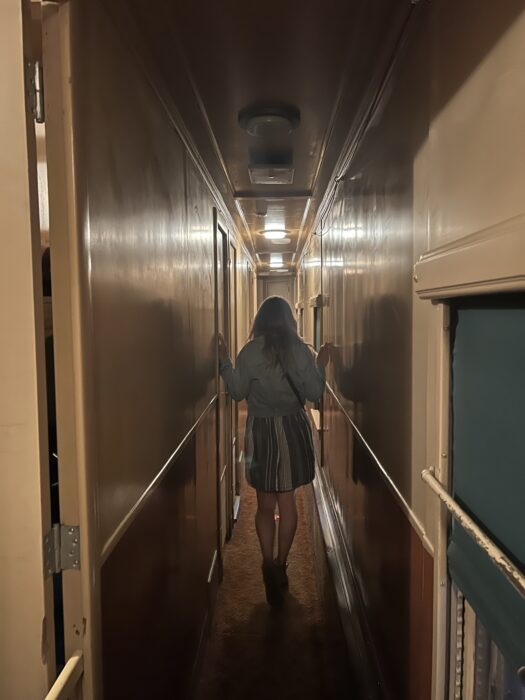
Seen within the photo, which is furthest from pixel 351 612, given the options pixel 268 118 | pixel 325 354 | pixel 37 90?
pixel 37 90

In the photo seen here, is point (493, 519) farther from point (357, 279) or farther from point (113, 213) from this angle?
point (357, 279)

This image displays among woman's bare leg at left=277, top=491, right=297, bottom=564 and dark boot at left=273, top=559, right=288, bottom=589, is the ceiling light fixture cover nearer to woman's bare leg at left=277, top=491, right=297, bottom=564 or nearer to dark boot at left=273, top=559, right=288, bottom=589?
woman's bare leg at left=277, top=491, right=297, bottom=564

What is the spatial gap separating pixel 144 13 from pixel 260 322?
1.86 meters

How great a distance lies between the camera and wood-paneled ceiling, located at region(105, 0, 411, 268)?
136cm

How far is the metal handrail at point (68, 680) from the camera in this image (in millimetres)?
899

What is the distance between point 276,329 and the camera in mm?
2969

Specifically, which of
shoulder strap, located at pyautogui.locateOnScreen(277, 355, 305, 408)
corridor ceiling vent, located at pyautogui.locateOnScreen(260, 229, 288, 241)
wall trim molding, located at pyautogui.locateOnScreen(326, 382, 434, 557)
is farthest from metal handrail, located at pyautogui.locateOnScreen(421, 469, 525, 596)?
corridor ceiling vent, located at pyautogui.locateOnScreen(260, 229, 288, 241)

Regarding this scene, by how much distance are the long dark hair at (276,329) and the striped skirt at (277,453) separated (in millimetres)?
361

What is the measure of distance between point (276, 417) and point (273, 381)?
0.21 meters

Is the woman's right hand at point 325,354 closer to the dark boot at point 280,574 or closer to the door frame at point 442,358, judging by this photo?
the dark boot at point 280,574

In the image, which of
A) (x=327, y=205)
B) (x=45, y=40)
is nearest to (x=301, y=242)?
(x=327, y=205)

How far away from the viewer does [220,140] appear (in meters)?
2.43

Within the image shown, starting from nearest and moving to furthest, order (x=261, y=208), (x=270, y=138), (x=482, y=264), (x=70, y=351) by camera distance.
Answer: (x=482, y=264), (x=70, y=351), (x=270, y=138), (x=261, y=208)

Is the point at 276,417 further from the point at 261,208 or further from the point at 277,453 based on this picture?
the point at 261,208
